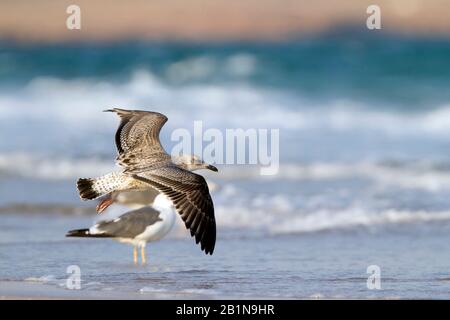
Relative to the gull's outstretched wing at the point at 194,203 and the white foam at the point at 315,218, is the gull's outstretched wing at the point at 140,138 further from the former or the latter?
the white foam at the point at 315,218

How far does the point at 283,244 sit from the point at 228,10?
12.5m

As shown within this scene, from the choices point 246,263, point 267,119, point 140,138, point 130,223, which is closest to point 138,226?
point 130,223

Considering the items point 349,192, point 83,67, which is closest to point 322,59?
point 83,67

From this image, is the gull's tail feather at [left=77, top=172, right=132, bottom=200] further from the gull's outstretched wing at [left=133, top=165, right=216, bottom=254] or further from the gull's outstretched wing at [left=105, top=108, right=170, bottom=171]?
the gull's outstretched wing at [left=133, top=165, right=216, bottom=254]

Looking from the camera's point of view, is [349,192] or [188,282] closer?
[188,282]

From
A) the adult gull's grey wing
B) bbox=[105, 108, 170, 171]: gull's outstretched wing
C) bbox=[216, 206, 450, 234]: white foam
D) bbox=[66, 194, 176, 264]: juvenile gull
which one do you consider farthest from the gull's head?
bbox=[216, 206, 450, 234]: white foam

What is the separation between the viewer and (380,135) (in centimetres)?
1409

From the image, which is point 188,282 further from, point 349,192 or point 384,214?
point 349,192

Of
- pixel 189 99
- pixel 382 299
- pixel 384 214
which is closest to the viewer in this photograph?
pixel 382 299

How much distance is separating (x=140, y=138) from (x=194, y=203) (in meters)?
1.02

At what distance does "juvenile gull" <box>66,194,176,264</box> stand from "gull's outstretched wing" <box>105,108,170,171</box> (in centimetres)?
34

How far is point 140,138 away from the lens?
7.05 meters

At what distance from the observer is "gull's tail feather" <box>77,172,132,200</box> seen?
6574 mm

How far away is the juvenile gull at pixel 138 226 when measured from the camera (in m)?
6.65
